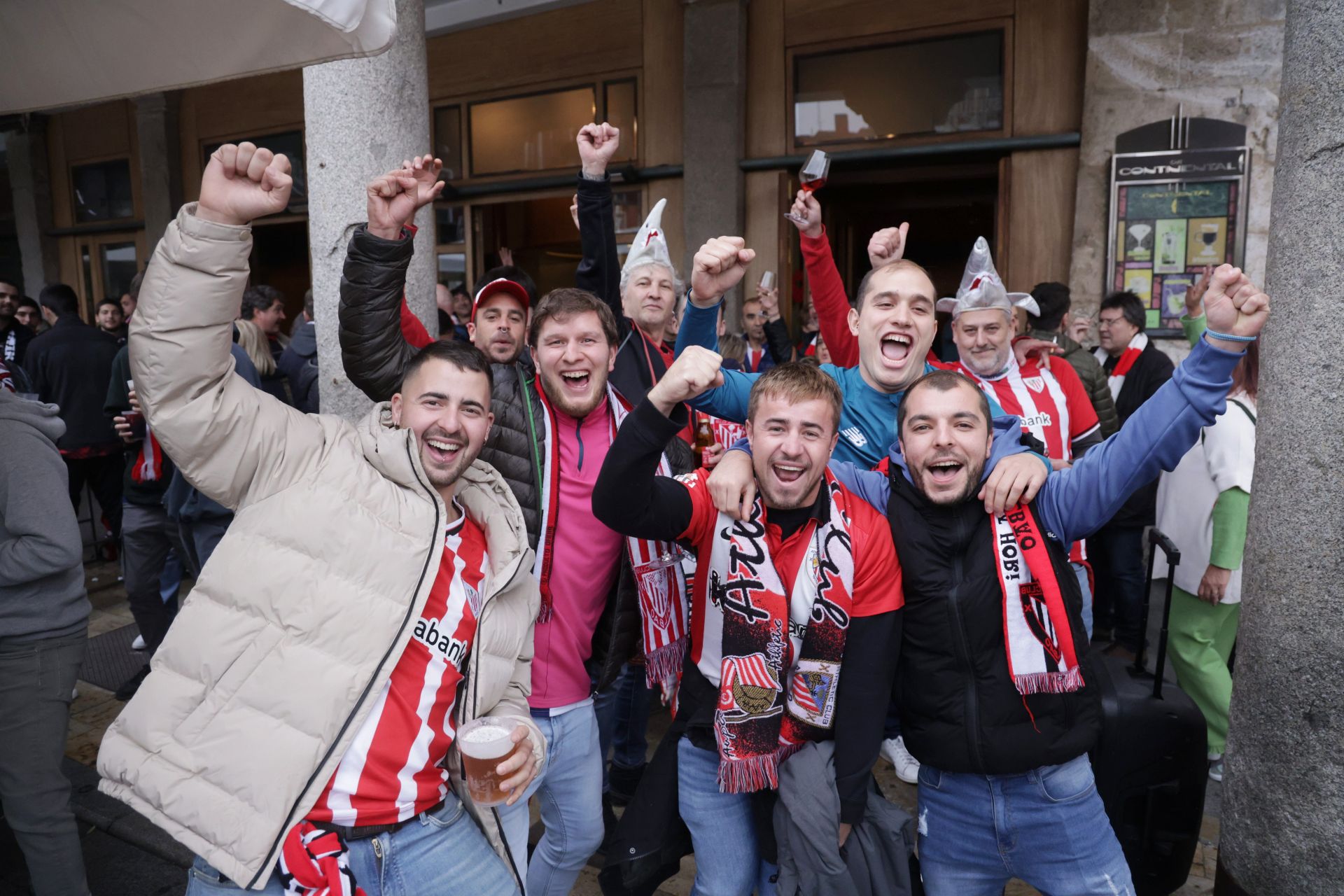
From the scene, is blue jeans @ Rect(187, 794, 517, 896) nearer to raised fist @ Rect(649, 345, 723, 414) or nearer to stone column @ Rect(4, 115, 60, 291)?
raised fist @ Rect(649, 345, 723, 414)

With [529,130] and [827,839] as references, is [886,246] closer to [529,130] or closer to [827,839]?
[827,839]

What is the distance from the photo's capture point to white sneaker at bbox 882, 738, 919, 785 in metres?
3.98

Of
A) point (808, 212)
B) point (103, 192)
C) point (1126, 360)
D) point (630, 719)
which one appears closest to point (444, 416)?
point (808, 212)

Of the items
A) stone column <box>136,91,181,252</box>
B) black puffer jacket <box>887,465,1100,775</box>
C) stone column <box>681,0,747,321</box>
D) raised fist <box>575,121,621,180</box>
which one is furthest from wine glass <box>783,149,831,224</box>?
stone column <box>136,91,181,252</box>

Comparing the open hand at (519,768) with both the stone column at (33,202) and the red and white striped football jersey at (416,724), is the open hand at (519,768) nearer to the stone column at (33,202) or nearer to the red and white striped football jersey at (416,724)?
the red and white striped football jersey at (416,724)

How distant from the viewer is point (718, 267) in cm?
253

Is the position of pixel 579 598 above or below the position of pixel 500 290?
below

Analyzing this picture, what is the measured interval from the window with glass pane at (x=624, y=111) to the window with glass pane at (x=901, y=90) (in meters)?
1.69

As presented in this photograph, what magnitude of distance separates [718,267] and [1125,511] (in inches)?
145

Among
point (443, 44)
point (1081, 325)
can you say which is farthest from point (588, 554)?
point (443, 44)

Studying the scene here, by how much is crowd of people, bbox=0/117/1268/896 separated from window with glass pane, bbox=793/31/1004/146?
16.6 ft

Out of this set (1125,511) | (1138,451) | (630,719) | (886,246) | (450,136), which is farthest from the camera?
(450,136)

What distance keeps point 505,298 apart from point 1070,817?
8.61 ft

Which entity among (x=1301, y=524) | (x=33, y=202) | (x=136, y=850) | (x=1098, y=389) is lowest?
(x=136, y=850)
